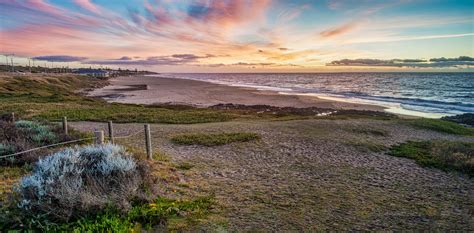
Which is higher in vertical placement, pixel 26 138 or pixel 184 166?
pixel 26 138

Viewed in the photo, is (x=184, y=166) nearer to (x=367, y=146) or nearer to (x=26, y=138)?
(x=26, y=138)

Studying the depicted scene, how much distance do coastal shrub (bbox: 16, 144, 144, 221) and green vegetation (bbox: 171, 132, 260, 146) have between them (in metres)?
5.57

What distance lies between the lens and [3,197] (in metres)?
6.34

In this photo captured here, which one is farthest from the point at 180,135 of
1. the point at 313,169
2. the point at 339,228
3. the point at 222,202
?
the point at 339,228

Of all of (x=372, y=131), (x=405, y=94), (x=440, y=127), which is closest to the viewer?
(x=372, y=131)

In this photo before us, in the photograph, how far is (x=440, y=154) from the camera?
443 inches

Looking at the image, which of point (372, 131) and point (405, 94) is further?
point (405, 94)

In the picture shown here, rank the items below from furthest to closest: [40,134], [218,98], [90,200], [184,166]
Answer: [218,98]
[40,134]
[184,166]
[90,200]

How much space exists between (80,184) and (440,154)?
39.6 ft

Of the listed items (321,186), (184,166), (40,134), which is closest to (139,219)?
(184,166)

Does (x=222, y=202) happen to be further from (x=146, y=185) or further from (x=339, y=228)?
(x=339, y=228)

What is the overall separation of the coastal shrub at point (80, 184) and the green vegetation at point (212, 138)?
5.57 metres

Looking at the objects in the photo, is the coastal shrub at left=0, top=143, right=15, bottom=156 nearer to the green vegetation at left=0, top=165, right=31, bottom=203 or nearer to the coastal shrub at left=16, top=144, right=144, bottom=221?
the green vegetation at left=0, top=165, right=31, bottom=203

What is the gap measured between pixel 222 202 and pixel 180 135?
8.06 m
